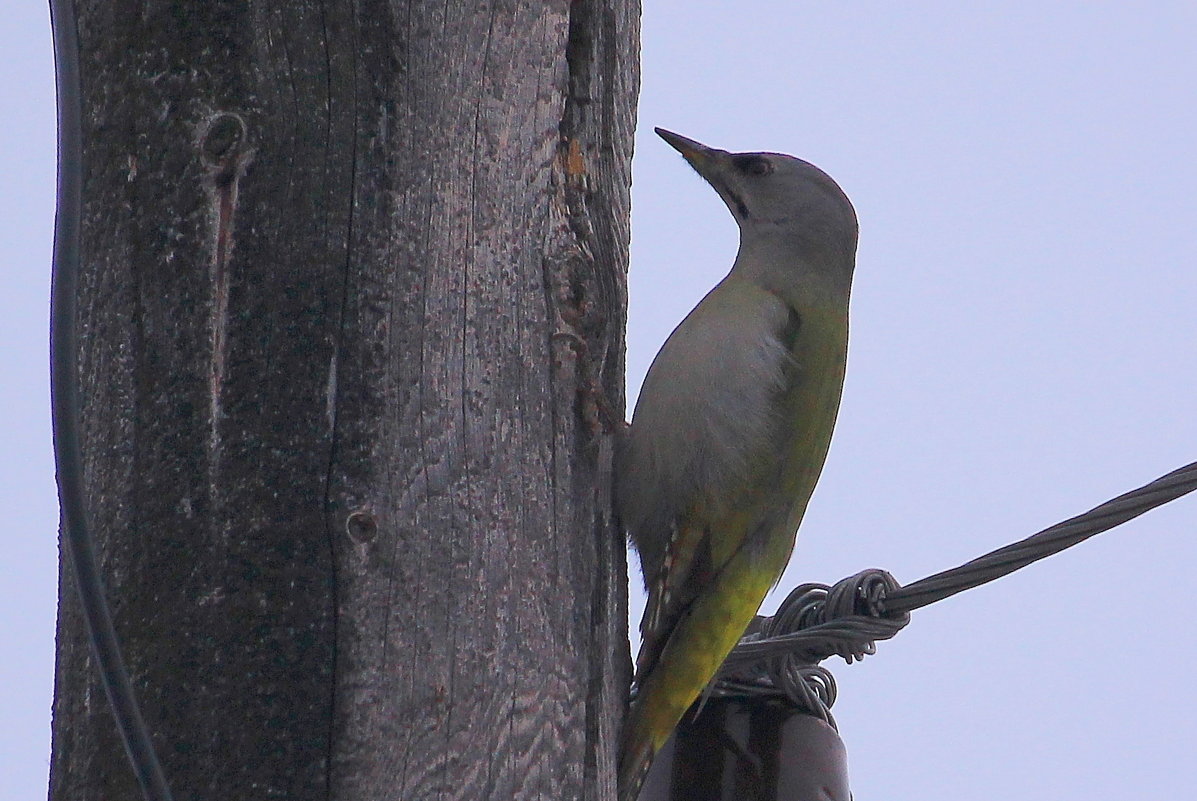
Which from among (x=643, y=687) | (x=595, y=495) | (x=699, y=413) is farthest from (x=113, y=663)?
(x=699, y=413)

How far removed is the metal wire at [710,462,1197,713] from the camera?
9.36ft

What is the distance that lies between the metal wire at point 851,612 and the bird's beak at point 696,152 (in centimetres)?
154

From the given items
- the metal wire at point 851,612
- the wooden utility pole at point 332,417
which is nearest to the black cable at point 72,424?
the wooden utility pole at point 332,417

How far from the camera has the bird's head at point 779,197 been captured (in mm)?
4500

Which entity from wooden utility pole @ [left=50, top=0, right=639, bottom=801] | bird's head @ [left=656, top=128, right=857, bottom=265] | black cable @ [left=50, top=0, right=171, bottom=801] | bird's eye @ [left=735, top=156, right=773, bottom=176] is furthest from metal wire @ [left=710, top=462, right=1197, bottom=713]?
black cable @ [left=50, top=0, right=171, bottom=801]

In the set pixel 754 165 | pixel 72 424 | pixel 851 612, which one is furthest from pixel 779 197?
pixel 72 424

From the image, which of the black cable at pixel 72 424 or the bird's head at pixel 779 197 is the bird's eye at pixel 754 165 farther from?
the black cable at pixel 72 424

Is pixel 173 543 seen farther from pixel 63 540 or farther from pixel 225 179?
pixel 225 179

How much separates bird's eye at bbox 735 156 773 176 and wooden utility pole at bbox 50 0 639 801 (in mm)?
2007

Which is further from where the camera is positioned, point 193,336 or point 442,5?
point 442,5

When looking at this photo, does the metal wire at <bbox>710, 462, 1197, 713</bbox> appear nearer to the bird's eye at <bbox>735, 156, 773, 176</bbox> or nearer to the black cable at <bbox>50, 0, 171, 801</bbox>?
the bird's eye at <bbox>735, 156, 773, 176</bbox>

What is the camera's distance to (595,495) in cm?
283

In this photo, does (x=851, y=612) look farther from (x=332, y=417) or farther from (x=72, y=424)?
(x=72, y=424)

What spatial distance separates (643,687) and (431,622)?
1.10m
